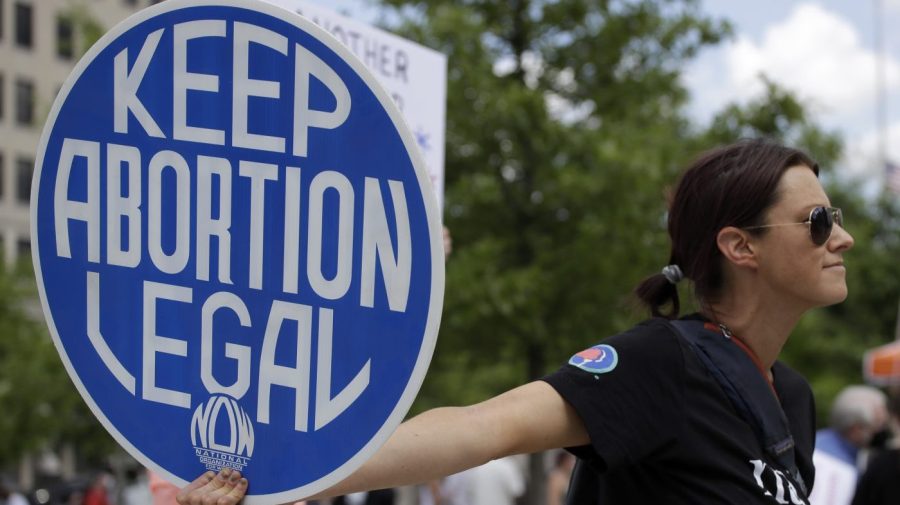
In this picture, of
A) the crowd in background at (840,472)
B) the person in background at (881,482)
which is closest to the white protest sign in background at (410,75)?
the crowd in background at (840,472)

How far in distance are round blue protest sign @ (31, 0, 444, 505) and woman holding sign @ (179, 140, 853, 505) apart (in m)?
0.13

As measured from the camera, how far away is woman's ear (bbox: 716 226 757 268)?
2.36 meters

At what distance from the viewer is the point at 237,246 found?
66.1 inches

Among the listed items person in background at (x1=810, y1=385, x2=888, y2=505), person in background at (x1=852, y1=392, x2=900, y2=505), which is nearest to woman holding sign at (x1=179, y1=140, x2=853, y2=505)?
person in background at (x1=852, y1=392, x2=900, y2=505)

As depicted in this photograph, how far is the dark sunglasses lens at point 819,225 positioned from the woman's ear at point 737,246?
0.11 m

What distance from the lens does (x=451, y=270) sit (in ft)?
45.0

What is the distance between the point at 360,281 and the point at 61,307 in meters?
0.49

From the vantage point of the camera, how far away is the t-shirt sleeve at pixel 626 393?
6.60 feet

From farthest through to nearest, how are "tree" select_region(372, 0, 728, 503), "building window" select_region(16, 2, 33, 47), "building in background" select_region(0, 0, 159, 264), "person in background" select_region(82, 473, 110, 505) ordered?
"building window" select_region(16, 2, 33, 47), "building in background" select_region(0, 0, 159, 264), "person in background" select_region(82, 473, 110, 505), "tree" select_region(372, 0, 728, 503)

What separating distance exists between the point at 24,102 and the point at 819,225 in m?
47.8

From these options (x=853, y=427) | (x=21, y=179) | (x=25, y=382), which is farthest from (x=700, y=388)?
(x=21, y=179)

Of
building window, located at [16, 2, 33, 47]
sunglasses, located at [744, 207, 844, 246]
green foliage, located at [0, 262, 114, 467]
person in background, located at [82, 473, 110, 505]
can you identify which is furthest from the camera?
building window, located at [16, 2, 33, 47]

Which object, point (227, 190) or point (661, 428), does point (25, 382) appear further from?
point (227, 190)

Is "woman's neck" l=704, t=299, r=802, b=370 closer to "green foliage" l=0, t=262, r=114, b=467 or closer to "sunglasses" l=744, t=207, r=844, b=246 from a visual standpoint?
"sunglasses" l=744, t=207, r=844, b=246
